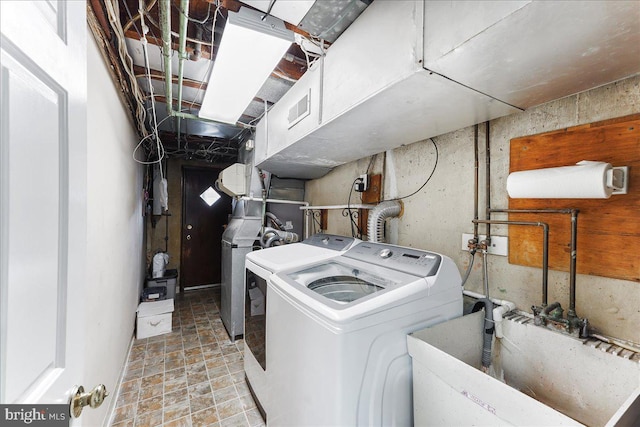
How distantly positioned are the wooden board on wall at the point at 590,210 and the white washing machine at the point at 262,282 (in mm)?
1079

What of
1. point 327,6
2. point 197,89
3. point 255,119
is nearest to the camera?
point 327,6

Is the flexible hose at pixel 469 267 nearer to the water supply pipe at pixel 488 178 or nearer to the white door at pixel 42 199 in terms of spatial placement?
the water supply pipe at pixel 488 178

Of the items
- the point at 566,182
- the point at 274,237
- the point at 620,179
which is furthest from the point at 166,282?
the point at 620,179

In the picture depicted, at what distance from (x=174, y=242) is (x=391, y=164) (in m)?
4.55

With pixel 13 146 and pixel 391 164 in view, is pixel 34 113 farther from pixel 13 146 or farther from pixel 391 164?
pixel 391 164

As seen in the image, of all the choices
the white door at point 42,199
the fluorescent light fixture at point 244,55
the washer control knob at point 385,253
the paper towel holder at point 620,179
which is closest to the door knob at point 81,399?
the white door at point 42,199

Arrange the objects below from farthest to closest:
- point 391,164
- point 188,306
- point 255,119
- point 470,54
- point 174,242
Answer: point 174,242 → point 188,306 → point 255,119 → point 391,164 → point 470,54

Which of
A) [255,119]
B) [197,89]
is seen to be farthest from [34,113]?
[255,119]

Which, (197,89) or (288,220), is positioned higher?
(197,89)

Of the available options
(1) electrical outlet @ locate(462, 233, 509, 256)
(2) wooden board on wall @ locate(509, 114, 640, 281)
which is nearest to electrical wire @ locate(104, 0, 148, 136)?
(2) wooden board on wall @ locate(509, 114, 640, 281)

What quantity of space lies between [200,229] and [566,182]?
5.31 m

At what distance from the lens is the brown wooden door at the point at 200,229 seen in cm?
498

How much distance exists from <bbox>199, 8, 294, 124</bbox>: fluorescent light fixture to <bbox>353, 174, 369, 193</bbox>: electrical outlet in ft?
3.70

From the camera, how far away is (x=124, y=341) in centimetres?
249
